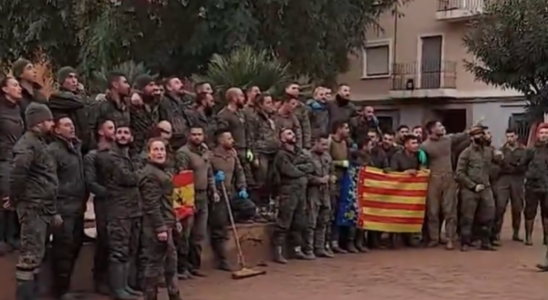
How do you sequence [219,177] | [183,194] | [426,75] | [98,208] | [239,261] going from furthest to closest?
[426,75], [239,261], [219,177], [183,194], [98,208]

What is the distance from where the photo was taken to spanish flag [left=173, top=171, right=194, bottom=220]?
9992 mm

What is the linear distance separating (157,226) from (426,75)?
83.0 feet

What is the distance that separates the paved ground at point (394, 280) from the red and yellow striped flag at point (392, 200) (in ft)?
1.80

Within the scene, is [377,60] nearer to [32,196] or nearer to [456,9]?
[456,9]

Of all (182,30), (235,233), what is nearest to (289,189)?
(235,233)

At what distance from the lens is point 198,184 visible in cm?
1054

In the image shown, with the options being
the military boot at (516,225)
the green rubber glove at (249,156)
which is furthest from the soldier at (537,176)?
the green rubber glove at (249,156)

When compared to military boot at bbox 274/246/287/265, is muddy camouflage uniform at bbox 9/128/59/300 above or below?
above

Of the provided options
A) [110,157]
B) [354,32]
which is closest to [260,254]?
[110,157]

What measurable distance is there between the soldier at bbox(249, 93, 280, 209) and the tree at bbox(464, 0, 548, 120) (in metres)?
9.27

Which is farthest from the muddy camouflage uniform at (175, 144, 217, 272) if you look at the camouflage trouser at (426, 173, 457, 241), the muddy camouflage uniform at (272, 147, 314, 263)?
the camouflage trouser at (426, 173, 457, 241)

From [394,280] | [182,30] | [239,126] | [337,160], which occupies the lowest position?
[394,280]

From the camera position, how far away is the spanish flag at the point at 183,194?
9992mm

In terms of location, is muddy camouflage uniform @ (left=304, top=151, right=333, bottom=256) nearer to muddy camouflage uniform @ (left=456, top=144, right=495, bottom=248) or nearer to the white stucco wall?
muddy camouflage uniform @ (left=456, top=144, right=495, bottom=248)
